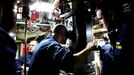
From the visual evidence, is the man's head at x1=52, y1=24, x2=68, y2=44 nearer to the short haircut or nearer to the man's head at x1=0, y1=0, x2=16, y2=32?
the short haircut

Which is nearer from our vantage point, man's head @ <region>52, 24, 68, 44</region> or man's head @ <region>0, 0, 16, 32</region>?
man's head @ <region>0, 0, 16, 32</region>

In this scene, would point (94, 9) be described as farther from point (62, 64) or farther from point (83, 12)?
point (62, 64)

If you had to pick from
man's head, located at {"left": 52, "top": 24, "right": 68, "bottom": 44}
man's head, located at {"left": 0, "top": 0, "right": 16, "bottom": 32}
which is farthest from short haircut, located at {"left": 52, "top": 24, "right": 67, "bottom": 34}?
man's head, located at {"left": 0, "top": 0, "right": 16, "bottom": 32}

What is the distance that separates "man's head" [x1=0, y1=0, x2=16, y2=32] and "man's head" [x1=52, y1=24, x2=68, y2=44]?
249 cm

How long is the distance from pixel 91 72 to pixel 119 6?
→ 157cm

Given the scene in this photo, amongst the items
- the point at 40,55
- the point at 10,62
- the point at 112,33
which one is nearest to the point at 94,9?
the point at 112,33

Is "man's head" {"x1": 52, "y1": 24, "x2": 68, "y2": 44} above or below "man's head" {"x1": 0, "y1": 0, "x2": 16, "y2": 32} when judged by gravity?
below

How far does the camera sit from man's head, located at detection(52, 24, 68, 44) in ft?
17.4
